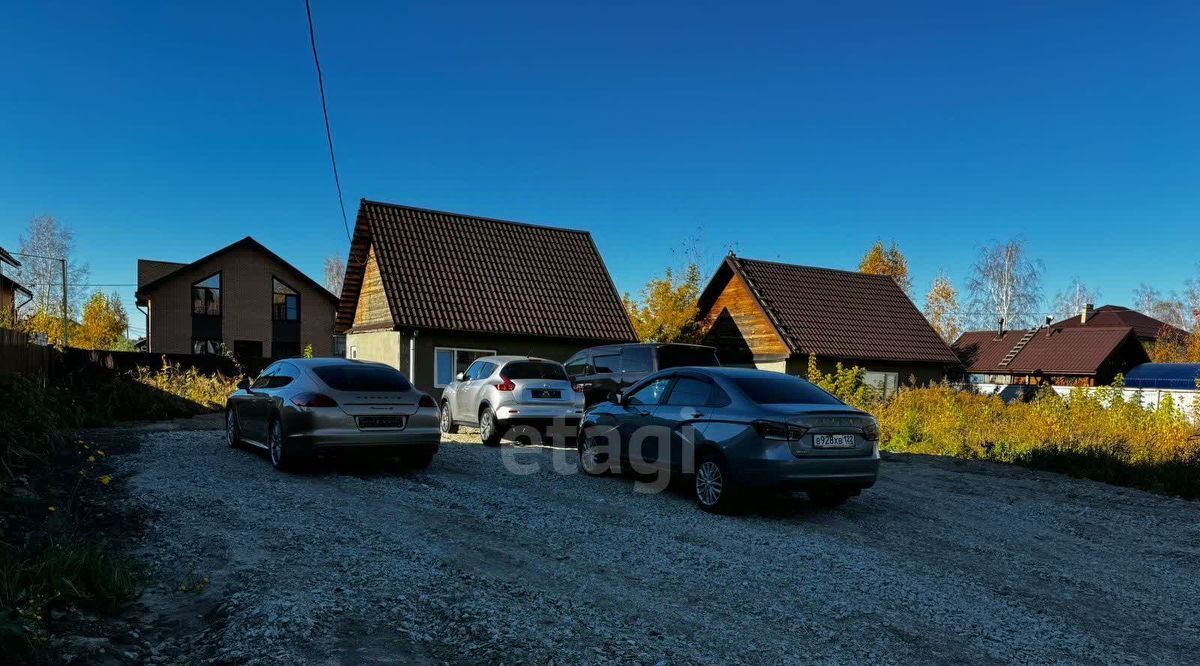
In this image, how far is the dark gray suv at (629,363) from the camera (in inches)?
573

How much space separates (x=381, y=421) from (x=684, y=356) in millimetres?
6926

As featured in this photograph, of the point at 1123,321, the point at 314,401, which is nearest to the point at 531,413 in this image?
the point at 314,401

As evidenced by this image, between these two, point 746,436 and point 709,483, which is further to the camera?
point 709,483

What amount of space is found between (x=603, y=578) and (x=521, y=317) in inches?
744

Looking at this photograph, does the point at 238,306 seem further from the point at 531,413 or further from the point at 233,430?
the point at 531,413

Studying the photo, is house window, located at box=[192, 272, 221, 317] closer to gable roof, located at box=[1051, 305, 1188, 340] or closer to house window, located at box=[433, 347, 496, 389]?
house window, located at box=[433, 347, 496, 389]

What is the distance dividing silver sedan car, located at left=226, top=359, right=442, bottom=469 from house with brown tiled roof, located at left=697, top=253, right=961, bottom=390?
18.7 meters

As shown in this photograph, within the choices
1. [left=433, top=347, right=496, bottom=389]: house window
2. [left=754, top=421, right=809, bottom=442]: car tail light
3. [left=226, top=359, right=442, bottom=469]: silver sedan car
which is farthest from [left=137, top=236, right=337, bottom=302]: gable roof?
[left=754, top=421, right=809, bottom=442]: car tail light

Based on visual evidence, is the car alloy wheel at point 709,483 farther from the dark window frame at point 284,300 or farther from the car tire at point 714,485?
the dark window frame at point 284,300

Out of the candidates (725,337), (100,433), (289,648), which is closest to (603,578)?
(289,648)

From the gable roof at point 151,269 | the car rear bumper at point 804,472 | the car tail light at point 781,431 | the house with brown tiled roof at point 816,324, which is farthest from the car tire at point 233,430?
the gable roof at point 151,269

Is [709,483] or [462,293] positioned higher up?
[462,293]

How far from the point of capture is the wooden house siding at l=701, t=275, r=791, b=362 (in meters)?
28.3

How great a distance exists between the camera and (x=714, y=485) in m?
8.29
